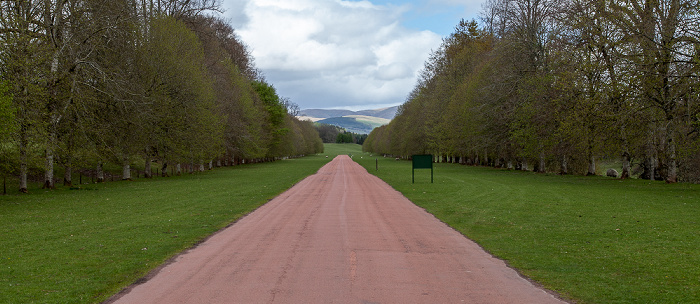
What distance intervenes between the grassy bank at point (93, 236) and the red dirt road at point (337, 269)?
0.82 meters

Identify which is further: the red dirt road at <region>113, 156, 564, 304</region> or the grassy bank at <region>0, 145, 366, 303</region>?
the grassy bank at <region>0, 145, 366, 303</region>

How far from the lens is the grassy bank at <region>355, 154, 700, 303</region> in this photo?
24.3 ft

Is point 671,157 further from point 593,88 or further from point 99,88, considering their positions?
point 99,88

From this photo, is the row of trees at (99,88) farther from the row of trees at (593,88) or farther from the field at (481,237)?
the row of trees at (593,88)

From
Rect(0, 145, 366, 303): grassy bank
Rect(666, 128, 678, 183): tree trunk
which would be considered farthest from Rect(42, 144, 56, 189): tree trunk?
Rect(666, 128, 678, 183): tree trunk

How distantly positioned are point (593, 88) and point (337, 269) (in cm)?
2459

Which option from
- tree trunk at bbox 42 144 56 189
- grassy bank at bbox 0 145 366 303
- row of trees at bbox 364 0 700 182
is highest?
row of trees at bbox 364 0 700 182

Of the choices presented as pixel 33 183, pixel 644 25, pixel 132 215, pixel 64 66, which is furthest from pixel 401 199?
pixel 33 183

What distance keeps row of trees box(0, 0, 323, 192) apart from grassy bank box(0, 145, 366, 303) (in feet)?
11.5

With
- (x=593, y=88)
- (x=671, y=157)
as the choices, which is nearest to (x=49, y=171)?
(x=593, y=88)

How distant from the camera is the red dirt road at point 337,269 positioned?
682 cm

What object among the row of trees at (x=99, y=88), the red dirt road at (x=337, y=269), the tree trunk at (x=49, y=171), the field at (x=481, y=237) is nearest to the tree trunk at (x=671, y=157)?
the field at (x=481, y=237)

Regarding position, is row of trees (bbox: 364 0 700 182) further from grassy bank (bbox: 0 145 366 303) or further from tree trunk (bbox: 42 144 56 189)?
tree trunk (bbox: 42 144 56 189)

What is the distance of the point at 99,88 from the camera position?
28.4 metres
